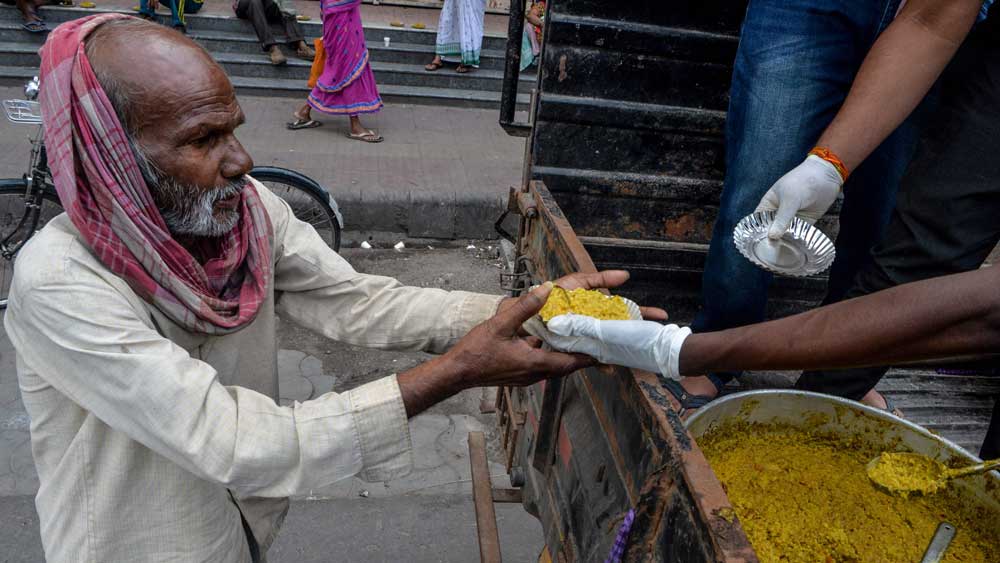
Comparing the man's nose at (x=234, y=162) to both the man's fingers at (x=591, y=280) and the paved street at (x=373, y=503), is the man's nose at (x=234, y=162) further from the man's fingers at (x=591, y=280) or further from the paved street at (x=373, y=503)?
the paved street at (x=373, y=503)

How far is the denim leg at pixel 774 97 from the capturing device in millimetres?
1979

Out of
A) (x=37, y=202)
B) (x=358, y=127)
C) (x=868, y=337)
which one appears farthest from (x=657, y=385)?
(x=358, y=127)

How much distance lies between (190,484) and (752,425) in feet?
4.08

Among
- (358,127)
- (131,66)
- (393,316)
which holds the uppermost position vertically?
(131,66)

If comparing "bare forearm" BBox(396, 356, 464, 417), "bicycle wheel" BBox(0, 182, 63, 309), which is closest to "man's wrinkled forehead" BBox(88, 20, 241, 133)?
"bare forearm" BBox(396, 356, 464, 417)

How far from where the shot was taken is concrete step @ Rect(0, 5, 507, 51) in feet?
24.4

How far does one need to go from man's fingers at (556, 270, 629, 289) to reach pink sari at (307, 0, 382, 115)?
16.6 feet

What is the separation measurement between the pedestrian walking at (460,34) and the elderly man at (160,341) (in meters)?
6.67

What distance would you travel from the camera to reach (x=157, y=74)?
126 centimetres

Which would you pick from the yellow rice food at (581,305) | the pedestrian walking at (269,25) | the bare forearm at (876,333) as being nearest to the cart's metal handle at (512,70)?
the yellow rice food at (581,305)

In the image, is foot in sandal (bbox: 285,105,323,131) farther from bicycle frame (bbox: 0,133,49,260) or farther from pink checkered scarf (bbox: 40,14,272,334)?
pink checkered scarf (bbox: 40,14,272,334)

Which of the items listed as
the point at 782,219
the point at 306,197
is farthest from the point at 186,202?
the point at 306,197

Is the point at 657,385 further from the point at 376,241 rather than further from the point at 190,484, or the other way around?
the point at 376,241

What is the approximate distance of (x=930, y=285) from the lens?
1200mm
